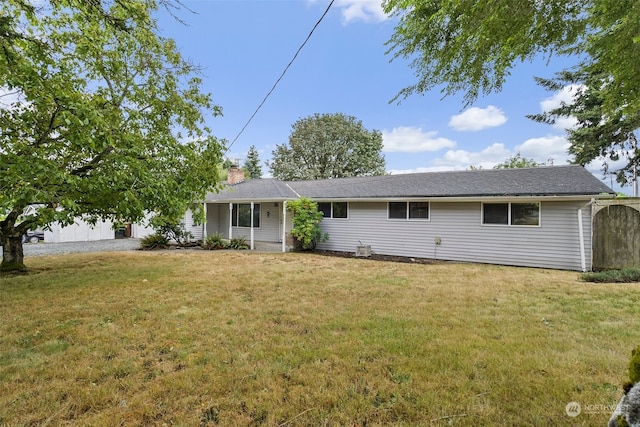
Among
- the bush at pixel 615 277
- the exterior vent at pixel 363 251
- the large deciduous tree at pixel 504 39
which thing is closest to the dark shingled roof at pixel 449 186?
the exterior vent at pixel 363 251

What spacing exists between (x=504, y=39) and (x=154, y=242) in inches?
584

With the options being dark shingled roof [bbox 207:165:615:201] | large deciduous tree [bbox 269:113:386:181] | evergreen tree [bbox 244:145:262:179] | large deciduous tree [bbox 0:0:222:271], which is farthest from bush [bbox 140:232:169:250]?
evergreen tree [bbox 244:145:262:179]

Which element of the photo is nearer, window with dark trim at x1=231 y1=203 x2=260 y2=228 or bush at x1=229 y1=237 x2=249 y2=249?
bush at x1=229 y1=237 x2=249 y2=249

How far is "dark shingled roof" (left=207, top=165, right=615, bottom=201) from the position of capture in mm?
8930

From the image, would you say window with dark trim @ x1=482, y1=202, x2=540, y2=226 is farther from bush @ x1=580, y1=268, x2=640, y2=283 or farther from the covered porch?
A: the covered porch

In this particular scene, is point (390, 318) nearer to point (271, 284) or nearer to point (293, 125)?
point (271, 284)

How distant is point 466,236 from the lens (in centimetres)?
1027

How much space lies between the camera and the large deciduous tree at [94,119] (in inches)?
193

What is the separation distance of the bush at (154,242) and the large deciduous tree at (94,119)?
5.62 meters

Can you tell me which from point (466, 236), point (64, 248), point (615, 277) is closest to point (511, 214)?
point (466, 236)

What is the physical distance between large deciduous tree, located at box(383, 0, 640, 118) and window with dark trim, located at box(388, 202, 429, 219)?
308 inches

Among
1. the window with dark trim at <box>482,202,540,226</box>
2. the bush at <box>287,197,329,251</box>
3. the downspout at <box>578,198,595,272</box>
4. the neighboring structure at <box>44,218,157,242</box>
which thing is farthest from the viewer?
the neighboring structure at <box>44,218,157,242</box>
